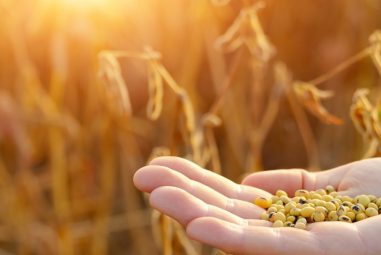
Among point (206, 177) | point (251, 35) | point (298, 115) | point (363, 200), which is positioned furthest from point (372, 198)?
point (298, 115)

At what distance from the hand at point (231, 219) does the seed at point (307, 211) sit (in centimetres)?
5

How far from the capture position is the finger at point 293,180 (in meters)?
1.22

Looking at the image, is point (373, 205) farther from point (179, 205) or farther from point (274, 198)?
point (179, 205)

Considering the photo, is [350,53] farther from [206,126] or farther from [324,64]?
[206,126]

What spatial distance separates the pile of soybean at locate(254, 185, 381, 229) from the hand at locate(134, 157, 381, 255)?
18mm

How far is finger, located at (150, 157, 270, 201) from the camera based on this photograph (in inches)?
42.2

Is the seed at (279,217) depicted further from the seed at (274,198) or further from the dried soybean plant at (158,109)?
the dried soybean plant at (158,109)

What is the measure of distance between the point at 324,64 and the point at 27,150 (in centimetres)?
110

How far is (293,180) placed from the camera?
4.01ft

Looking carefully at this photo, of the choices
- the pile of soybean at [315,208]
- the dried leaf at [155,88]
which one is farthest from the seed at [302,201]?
the dried leaf at [155,88]

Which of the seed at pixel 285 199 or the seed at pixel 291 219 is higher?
the seed at pixel 285 199

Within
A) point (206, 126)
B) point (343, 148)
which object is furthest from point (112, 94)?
point (343, 148)

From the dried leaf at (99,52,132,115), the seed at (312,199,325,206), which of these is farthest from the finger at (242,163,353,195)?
the dried leaf at (99,52,132,115)

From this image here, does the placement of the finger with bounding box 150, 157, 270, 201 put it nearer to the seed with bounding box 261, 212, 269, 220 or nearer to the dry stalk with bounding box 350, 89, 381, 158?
the seed with bounding box 261, 212, 269, 220
